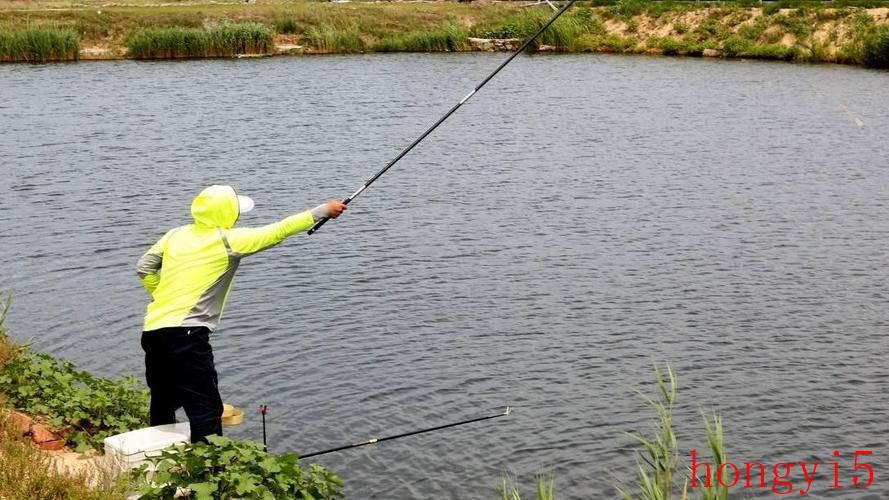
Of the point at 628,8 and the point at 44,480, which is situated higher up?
the point at 628,8

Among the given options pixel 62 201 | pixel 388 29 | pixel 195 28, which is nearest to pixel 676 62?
pixel 388 29

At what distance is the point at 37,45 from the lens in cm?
4800

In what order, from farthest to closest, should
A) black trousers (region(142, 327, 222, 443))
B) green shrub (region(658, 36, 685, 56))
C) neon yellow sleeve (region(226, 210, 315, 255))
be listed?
green shrub (region(658, 36, 685, 56)) < neon yellow sleeve (region(226, 210, 315, 255)) < black trousers (region(142, 327, 222, 443))

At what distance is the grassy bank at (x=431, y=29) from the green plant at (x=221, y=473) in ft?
145

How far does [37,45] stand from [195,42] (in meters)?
6.69

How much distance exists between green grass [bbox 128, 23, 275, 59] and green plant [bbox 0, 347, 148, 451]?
137 feet

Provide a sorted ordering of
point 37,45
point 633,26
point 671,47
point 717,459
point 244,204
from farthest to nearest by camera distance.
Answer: point 633,26 → point 671,47 → point 37,45 → point 244,204 → point 717,459

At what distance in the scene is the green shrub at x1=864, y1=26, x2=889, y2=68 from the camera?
154 ft

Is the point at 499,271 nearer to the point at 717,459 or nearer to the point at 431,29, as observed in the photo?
the point at 717,459

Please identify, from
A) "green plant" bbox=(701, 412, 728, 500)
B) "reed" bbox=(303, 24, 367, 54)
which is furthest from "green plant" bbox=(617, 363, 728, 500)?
"reed" bbox=(303, 24, 367, 54)

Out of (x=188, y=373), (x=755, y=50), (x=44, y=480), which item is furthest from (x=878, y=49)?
(x=44, y=480)

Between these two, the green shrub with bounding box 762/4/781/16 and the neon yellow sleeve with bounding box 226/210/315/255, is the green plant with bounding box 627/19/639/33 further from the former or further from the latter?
the neon yellow sleeve with bounding box 226/210/315/255

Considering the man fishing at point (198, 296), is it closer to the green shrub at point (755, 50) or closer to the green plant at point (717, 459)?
the green plant at point (717, 459)

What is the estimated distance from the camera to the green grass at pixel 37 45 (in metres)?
47.8
